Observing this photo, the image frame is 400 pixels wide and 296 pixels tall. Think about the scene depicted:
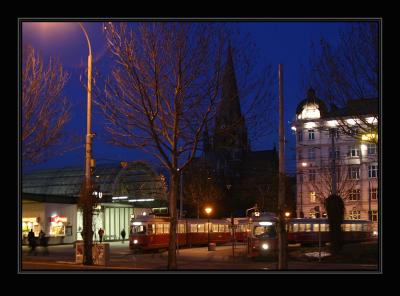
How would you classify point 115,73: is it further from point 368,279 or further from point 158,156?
point 368,279

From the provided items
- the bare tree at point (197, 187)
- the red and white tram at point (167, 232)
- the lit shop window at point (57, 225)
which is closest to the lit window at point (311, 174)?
the bare tree at point (197, 187)

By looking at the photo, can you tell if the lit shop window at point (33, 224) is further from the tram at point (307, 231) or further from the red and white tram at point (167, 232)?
the tram at point (307, 231)

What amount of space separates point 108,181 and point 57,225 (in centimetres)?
2318

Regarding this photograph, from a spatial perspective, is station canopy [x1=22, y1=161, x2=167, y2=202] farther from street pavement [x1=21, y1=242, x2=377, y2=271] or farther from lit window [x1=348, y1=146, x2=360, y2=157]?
street pavement [x1=21, y1=242, x2=377, y2=271]

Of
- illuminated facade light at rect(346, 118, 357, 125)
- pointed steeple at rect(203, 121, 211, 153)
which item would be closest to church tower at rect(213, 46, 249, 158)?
pointed steeple at rect(203, 121, 211, 153)

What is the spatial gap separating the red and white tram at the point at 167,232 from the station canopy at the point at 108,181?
46.3 ft

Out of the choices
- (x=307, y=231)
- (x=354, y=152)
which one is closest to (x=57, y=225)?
(x=307, y=231)

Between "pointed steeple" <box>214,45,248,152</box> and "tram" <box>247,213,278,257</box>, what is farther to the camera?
"tram" <box>247,213,278,257</box>

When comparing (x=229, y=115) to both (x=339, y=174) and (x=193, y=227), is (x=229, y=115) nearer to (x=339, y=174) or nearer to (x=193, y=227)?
(x=193, y=227)

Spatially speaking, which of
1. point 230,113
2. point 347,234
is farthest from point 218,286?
point 347,234

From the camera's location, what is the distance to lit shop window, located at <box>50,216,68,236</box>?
6244 cm

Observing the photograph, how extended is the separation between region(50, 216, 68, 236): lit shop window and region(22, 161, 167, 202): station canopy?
14130mm

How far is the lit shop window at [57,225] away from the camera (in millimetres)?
62438
